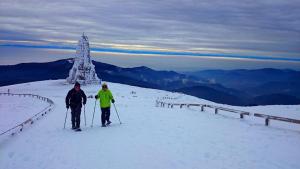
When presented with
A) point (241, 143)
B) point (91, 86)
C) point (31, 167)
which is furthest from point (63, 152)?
point (91, 86)

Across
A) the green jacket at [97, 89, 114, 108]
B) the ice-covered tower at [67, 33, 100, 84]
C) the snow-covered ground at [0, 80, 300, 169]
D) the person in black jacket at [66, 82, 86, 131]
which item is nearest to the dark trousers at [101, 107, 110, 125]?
Result: the green jacket at [97, 89, 114, 108]

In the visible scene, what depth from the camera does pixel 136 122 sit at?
19891 mm

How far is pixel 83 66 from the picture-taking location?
9219cm

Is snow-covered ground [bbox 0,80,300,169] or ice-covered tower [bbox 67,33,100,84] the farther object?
ice-covered tower [bbox 67,33,100,84]

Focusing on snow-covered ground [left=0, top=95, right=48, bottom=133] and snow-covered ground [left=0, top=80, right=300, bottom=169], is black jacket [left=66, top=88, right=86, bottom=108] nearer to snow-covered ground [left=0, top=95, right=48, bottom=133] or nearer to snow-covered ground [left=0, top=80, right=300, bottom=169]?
snow-covered ground [left=0, top=80, right=300, bottom=169]

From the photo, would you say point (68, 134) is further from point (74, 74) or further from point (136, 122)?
point (74, 74)

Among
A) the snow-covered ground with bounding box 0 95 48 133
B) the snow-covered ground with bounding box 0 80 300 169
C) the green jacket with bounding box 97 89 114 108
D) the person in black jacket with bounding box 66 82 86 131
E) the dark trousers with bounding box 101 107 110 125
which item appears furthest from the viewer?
the snow-covered ground with bounding box 0 95 48 133

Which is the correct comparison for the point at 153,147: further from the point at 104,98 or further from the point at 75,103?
the point at 104,98

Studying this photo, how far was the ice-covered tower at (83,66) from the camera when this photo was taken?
92.1 meters

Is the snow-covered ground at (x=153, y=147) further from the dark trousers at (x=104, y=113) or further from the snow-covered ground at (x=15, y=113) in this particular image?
the snow-covered ground at (x=15, y=113)

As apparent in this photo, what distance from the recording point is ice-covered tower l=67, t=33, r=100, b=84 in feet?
302

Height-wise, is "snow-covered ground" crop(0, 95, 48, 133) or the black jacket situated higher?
the black jacket

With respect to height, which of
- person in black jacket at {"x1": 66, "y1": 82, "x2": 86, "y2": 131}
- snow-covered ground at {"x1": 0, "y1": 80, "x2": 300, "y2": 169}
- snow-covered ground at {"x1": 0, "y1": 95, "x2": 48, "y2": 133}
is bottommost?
snow-covered ground at {"x1": 0, "y1": 95, "x2": 48, "y2": 133}

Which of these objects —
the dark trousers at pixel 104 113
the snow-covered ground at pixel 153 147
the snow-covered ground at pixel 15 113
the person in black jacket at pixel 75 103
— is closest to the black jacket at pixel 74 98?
the person in black jacket at pixel 75 103
